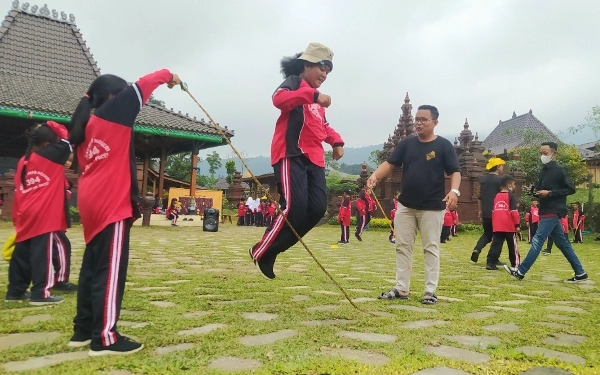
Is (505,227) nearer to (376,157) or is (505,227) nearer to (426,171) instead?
(426,171)

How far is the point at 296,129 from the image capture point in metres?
4.05

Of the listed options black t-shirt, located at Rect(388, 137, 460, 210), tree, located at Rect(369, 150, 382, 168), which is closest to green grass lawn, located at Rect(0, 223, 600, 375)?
black t-shirt, located at Rect(388, 137, 460, 210)

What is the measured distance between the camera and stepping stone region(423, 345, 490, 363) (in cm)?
242

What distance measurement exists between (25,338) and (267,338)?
137 centimetres

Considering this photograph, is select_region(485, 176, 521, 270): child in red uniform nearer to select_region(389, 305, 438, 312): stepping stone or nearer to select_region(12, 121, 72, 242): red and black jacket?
select_region(389, 305, 438, 312): stepping stone

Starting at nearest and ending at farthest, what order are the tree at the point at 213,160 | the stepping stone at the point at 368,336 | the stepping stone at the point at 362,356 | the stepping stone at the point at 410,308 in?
the stepping stone at the point at 362,356 < the stepping stone at the point at 368,336 < the stepping stone at the point at 410,308 < the tree at the point at 213,160

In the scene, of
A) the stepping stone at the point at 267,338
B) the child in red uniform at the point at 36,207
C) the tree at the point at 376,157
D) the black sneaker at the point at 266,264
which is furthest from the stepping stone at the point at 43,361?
the tree at the point at 376,157

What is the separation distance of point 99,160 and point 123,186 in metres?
0.19

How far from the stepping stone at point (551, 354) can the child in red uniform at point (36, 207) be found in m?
3.39

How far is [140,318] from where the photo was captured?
326cm

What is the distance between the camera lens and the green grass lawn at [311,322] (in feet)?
7.47

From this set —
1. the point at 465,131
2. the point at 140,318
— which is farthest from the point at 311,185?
the point at 465,131

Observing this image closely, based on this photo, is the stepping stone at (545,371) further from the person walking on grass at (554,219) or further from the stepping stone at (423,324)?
the person walking on grass at (554,219)

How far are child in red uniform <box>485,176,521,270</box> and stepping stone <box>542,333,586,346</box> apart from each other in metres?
4.86
